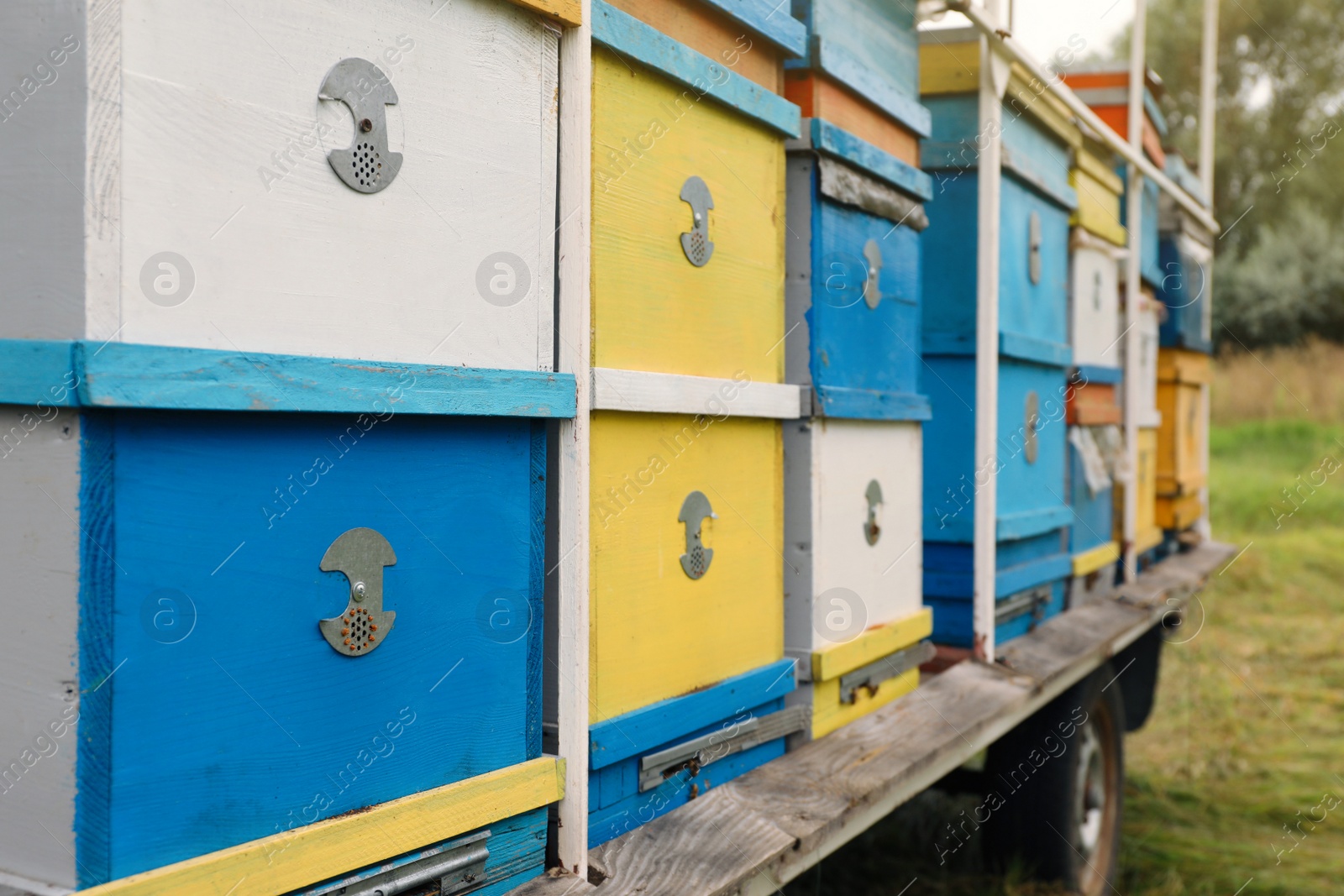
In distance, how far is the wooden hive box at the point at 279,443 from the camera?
3.75 ft

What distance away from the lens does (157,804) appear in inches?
47.0

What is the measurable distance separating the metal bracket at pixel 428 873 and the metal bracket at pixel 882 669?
1.23 m

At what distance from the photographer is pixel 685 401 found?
198cm

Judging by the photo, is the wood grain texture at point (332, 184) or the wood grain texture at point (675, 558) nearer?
the wood grain texture at point (332, 184)

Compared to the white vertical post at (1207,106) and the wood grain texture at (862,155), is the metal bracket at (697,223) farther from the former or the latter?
the white vertical post at (1207,106)

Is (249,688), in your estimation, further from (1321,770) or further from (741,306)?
(1321,770)

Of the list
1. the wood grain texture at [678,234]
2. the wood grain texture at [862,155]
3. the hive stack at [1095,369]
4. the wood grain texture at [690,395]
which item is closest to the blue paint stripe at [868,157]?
the wood grain texture at [862,155]

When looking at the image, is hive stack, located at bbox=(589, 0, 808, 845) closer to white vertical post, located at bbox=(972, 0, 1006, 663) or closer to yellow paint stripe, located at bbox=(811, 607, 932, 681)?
yellow paint stripe, located at bbox=(811, 607, 932, 681)

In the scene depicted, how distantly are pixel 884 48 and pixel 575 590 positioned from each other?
177cm

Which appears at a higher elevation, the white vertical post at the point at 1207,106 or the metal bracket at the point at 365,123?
the white vertical post at the point at 1207,106

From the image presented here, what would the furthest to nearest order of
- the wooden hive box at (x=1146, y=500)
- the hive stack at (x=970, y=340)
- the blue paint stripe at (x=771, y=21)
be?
the wooden hive box at (x=1146, y=500)
the hive stack at (x=970, y=340)
the blue paint stripe at (x=771, y=21)

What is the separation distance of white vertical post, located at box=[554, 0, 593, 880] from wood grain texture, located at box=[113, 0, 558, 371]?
0.03 m

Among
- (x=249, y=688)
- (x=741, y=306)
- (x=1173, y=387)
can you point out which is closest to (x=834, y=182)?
(x=741, y=306)

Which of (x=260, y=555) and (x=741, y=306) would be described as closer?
(x=260, y=555)
